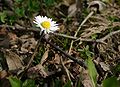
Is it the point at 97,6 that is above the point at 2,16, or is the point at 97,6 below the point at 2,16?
below

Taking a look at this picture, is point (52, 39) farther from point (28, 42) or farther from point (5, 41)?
point (5, 41)

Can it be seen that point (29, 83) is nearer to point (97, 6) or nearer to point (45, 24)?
point (45, 24)

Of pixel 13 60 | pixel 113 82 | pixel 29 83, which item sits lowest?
pixel 113 82

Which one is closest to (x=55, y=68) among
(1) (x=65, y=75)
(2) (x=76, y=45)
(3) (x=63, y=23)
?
(1) (x=65, y=75)

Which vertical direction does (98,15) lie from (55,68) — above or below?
above

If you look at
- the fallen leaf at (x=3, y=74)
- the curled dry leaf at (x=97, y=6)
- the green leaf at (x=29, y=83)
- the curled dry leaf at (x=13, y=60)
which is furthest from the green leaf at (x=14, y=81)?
the curled dry leaf at (x=97, y=6)

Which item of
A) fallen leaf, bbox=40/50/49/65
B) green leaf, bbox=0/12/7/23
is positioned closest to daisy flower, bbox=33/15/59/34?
fallen leaf, bbox=40/50/49/65

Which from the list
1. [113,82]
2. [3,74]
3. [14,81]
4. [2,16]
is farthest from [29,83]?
[2,16]

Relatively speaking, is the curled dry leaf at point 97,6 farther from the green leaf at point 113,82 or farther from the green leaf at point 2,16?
the green leaf at point 113,82
